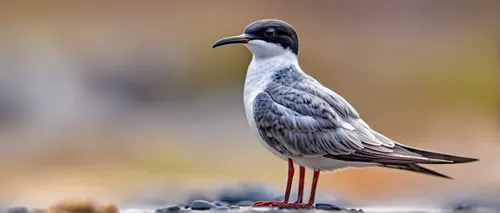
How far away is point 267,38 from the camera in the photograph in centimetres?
217

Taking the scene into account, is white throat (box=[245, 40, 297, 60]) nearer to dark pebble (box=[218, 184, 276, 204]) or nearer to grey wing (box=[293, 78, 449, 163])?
grey wing (box=[293, 78, 449, 163])


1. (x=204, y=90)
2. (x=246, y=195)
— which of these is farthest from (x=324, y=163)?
(x=204, y=90)

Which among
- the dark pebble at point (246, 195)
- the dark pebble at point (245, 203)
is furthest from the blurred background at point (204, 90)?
the dark pebble at point (245, 203)

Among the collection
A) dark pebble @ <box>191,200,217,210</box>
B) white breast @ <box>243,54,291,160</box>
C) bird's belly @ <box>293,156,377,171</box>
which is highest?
white breast @ <box>243,54,291,160</box>

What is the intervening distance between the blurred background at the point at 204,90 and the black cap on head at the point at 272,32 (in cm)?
133

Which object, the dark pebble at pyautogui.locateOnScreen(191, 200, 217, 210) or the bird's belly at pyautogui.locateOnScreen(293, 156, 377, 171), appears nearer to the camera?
the bird's belly at pyautogui.locateOnScreen(293, 156, 377, 171)

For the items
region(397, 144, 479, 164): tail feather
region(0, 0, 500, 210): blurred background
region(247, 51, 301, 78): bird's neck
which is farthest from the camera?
region(0, 0, 500, 210): blurred background

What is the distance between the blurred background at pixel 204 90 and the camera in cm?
371

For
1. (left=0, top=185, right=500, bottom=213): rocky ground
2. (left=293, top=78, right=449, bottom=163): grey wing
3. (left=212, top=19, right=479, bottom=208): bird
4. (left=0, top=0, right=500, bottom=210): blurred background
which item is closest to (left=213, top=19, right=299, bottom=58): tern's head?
(left=212, top=19, right=479, bottom=208): bird

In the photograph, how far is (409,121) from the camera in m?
4.01

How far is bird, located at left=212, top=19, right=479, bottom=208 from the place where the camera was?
2047 mm

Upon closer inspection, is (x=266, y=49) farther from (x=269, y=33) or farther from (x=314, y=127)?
(x=314, y=127)

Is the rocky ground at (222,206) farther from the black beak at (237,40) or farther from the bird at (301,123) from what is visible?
the black beak at (237,40)

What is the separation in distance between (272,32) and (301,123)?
237 mm
